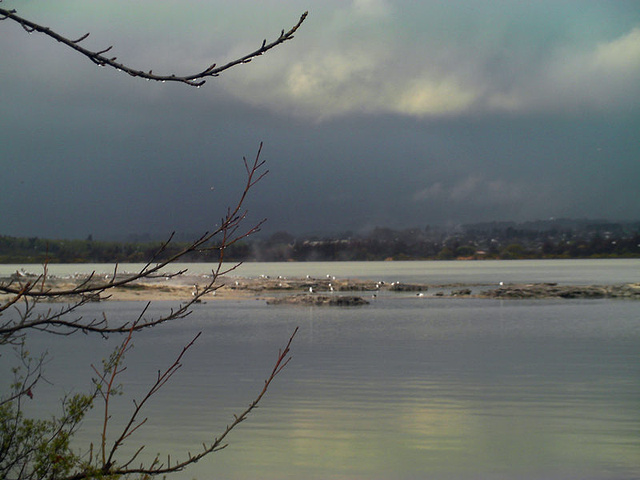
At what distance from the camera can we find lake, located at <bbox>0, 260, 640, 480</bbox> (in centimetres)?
1017

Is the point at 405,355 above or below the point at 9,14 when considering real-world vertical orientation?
below

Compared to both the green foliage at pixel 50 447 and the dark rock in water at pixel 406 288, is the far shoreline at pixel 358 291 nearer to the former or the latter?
the dark rock in water at pixel 406 288

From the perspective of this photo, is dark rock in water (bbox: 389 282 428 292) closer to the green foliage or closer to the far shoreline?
the far shoreline

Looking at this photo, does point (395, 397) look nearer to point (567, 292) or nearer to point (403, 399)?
point (403, 399)

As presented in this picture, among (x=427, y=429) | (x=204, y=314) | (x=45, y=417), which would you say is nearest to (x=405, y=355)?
(x=427, y=429)

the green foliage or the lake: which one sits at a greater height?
the green foliage

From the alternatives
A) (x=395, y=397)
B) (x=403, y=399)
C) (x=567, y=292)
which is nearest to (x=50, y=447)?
(x=403, y=399)

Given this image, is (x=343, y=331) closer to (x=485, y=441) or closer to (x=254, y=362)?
(x=254, y=362)

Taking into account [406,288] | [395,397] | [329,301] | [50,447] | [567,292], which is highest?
[50,447]

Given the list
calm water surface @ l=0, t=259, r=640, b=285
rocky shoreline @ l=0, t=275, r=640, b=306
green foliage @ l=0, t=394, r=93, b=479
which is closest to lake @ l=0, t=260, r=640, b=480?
green foliage @ l=0, t=394, r=93, b=479

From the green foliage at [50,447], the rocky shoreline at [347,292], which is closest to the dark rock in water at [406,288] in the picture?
the rocky shoreline at [347,292]

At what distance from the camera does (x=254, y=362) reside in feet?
65.1

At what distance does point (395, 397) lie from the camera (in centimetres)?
1455

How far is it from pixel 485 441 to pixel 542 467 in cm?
131
